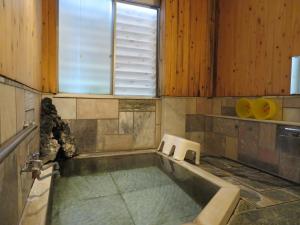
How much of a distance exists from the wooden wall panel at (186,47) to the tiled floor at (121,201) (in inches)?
54.7

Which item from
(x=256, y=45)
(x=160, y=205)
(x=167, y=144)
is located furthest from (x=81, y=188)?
(x=256, y=45)

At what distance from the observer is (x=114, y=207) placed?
1.52 meters

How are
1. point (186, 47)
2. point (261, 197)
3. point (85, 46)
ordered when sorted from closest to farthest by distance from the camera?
point (261, 197), point (85, 46), point (186, 47)

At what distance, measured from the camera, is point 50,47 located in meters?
2.47

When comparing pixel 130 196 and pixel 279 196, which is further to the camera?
pixel 130 196

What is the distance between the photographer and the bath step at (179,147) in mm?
2385

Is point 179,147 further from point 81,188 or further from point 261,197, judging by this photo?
point 81,188

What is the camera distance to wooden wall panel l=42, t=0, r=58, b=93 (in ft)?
8.01

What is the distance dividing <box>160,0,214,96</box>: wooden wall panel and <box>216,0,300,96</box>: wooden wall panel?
6.7 inches

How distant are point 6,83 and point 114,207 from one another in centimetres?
108

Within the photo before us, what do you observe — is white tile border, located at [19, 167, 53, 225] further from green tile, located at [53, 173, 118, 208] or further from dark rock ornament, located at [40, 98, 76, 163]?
dark rock ornament, located at [40, 98, 76, 163]

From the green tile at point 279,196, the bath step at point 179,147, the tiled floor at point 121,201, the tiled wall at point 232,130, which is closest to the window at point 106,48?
the tiled wall at point 232,130

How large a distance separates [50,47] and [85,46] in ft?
1.36

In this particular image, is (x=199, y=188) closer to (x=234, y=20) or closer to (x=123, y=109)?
(x=123, y=109)
